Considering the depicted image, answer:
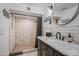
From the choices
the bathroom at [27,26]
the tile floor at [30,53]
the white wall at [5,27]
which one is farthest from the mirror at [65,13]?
the tile floor at [30,53]

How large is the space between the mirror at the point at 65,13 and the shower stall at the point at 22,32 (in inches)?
17.8

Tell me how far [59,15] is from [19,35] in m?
0.83

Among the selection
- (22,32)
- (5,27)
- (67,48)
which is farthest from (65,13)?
(5,27)

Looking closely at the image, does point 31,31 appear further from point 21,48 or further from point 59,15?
point 59,15

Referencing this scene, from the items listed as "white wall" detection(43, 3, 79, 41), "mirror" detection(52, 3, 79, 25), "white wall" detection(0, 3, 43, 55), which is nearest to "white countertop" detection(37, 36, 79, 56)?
"white wall" detection(43, 3, 79, 41)

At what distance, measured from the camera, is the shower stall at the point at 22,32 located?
5.20 ft

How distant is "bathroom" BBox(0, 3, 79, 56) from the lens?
1497mm

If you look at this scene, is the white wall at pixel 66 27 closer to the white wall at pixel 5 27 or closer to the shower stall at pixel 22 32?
the shower stall at pixel 22 32

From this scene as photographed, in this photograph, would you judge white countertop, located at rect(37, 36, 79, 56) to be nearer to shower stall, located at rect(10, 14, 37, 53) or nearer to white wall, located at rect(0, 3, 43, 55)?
shower stall, located at rect(10, 14, 37, 53)

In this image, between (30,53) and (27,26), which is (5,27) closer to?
(27,26)

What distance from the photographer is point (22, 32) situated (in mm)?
1660

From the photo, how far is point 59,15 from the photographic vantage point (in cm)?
167

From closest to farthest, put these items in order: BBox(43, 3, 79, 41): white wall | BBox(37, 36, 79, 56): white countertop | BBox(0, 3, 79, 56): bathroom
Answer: BBox(37, 36, 79, 56): white countertop → BBox(43, 3, 79, 41): white wall → BBox(0, 3, 79, 56): bathroom

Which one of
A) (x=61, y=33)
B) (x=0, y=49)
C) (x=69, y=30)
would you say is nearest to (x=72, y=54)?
(x=69, y=30)
